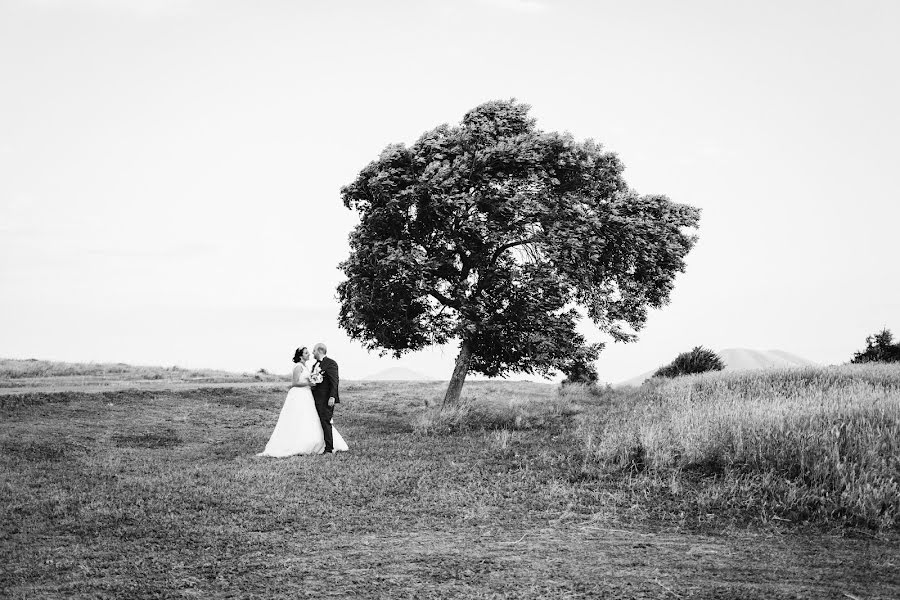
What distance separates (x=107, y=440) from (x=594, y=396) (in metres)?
20.5

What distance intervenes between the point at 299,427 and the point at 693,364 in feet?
79.7

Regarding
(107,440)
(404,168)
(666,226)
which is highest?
(404,168)

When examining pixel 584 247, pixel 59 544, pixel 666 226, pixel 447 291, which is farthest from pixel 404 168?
pixel 59 544

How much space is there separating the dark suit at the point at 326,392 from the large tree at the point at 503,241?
429 centimetres

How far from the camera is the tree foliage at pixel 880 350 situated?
32625 millimetres

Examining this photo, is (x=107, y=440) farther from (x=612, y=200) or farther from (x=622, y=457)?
(x=612, y=200)

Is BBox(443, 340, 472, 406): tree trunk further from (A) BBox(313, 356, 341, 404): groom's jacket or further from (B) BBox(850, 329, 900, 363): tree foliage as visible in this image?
(B) BBox(850, 329, 900, 363): tree foliage

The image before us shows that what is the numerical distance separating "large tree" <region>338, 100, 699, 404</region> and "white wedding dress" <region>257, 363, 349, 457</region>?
518 centimetres

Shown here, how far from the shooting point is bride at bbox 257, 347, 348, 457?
1560cm

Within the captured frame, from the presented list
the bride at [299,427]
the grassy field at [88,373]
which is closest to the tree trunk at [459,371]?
the bride at [299,427]

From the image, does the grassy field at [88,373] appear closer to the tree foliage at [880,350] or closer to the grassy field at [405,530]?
the grassy field at [405,530]

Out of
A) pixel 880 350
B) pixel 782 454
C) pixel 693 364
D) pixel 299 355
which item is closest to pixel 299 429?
pixel 299 355

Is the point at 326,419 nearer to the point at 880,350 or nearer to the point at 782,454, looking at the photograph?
the point at 782,454

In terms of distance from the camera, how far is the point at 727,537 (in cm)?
862
